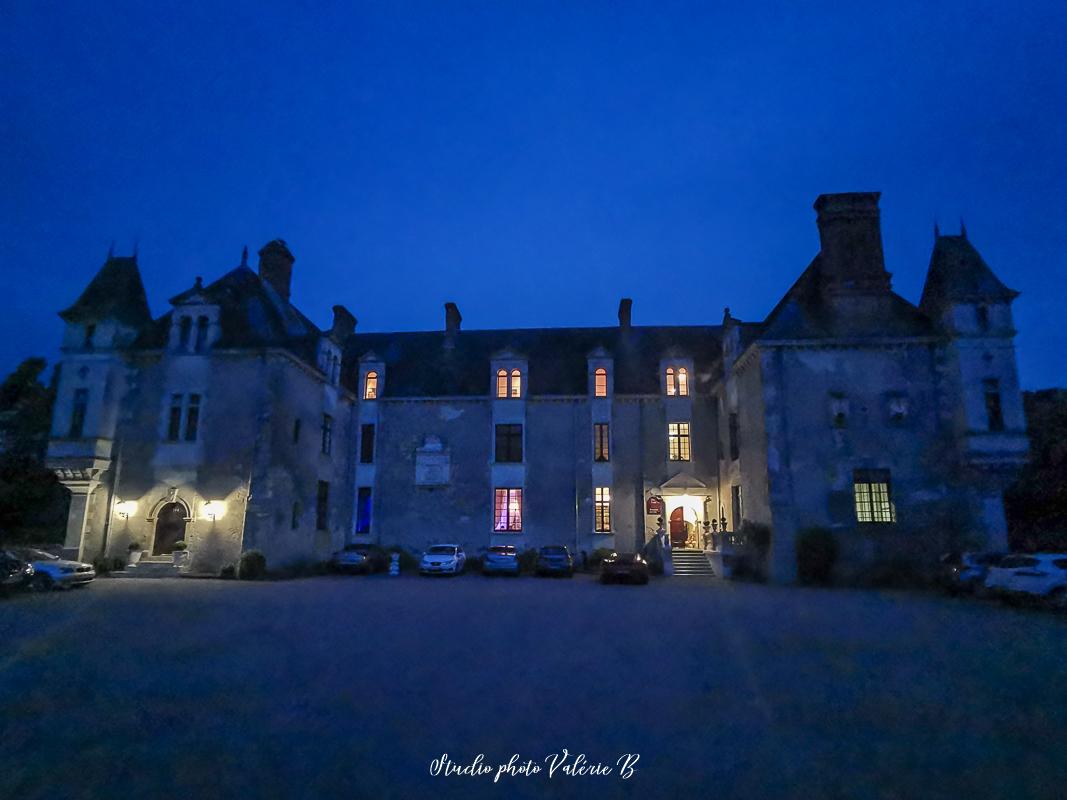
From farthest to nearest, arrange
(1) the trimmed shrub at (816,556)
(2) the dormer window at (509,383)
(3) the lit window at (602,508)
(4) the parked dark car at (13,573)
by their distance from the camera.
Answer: (2) the dormer window at (509,383) → (3) the lit window at (602,508) → (1) the trimmed shrub at (816,556) → (4) the parked dark car at (13,573)

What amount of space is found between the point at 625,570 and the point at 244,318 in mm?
18730

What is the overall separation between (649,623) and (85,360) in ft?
81.0

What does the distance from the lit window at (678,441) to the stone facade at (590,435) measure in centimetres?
11

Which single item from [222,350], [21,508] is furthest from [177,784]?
[21,508]

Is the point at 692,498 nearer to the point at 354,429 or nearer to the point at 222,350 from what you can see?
the point at 354,429

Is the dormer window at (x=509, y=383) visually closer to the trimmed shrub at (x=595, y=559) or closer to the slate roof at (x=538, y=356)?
the slate roof at (x=538, y=356)

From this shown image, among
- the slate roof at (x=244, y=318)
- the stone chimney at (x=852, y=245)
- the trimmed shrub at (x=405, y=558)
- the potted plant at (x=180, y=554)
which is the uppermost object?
the stone chimney at (x=852, y=245)

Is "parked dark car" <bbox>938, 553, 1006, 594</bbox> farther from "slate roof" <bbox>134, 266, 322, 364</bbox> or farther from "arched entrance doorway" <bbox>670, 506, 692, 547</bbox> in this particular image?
"slate roof" <bbox>134, 266, 322, 364</bbox>

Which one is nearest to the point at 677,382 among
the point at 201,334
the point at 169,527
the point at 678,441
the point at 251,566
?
the point at 678,441

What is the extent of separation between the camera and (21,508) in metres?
28.4

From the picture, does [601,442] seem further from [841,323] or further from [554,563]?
[841,323]

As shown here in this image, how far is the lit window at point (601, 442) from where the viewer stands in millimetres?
30312

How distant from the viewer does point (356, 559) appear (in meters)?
26.6

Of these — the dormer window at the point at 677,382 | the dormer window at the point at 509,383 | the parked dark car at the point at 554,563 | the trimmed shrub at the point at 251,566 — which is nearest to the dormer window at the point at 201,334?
the trimmed shrub at the point at 251,566
